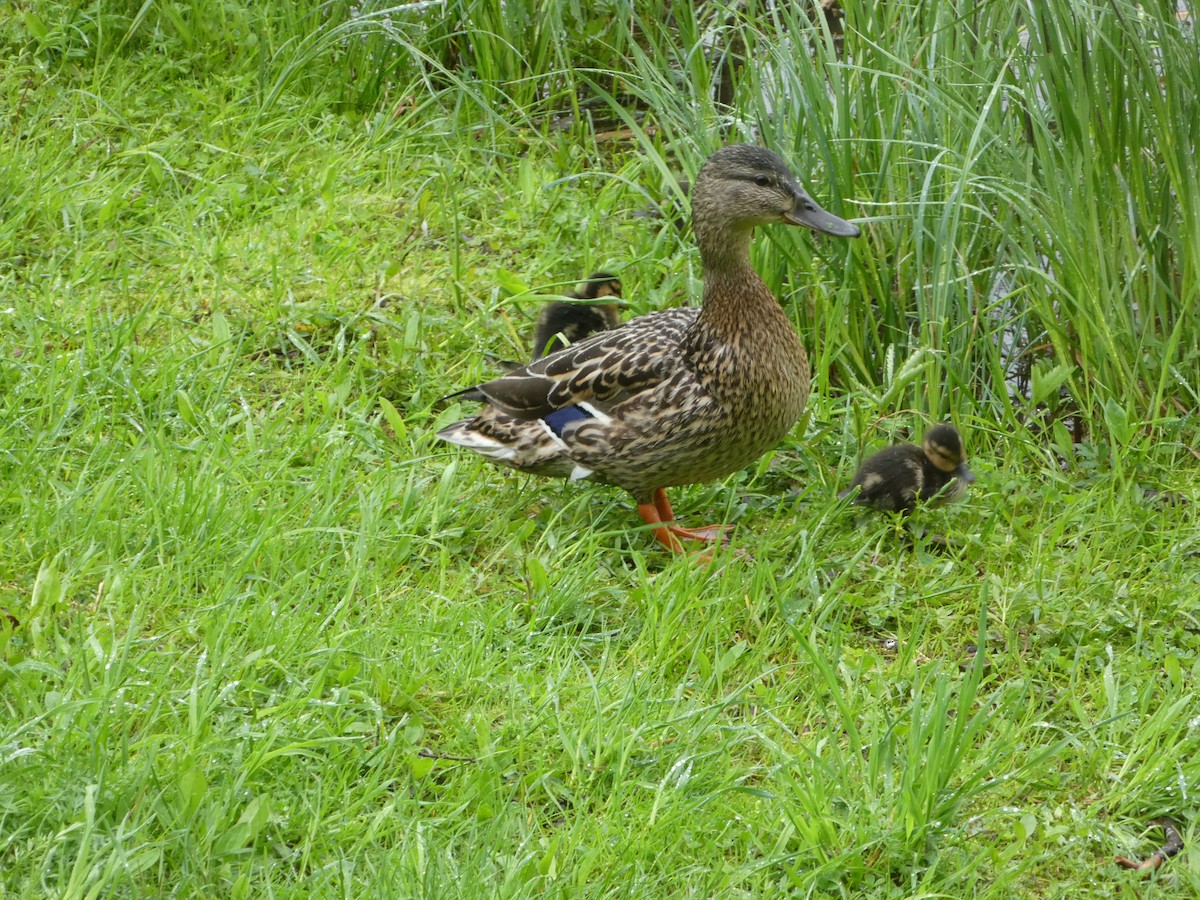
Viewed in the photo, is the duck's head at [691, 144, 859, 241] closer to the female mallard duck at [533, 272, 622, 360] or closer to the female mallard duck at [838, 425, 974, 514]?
the female mallard duck at [838, 425, 974, 514]

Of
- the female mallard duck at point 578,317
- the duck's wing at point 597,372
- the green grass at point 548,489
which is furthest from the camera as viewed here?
the female mallard duck at point 578,317

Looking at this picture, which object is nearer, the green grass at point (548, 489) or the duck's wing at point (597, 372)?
the green grass at point (548, 489)

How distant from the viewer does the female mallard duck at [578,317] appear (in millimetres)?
4488

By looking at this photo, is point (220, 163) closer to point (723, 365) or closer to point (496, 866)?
point (723, 365)

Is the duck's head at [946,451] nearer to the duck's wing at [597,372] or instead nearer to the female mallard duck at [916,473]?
the female mallard duck at [916,473]

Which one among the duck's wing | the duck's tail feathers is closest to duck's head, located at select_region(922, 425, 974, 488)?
the duck's wing

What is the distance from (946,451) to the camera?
3771mm

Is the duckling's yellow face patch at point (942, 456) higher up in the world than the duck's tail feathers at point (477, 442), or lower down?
lower down

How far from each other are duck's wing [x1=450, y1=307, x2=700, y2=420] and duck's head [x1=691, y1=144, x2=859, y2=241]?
341mm

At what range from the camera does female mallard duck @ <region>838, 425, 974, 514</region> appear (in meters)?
3.77

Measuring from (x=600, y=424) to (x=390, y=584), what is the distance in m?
0.74

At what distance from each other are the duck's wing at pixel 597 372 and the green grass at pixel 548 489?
265mm

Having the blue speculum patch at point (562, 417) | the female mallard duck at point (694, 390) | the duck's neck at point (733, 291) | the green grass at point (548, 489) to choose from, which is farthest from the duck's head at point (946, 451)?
the blue speculum patch at point (562, 417)

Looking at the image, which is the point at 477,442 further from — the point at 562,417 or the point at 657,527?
the point at 657,527
